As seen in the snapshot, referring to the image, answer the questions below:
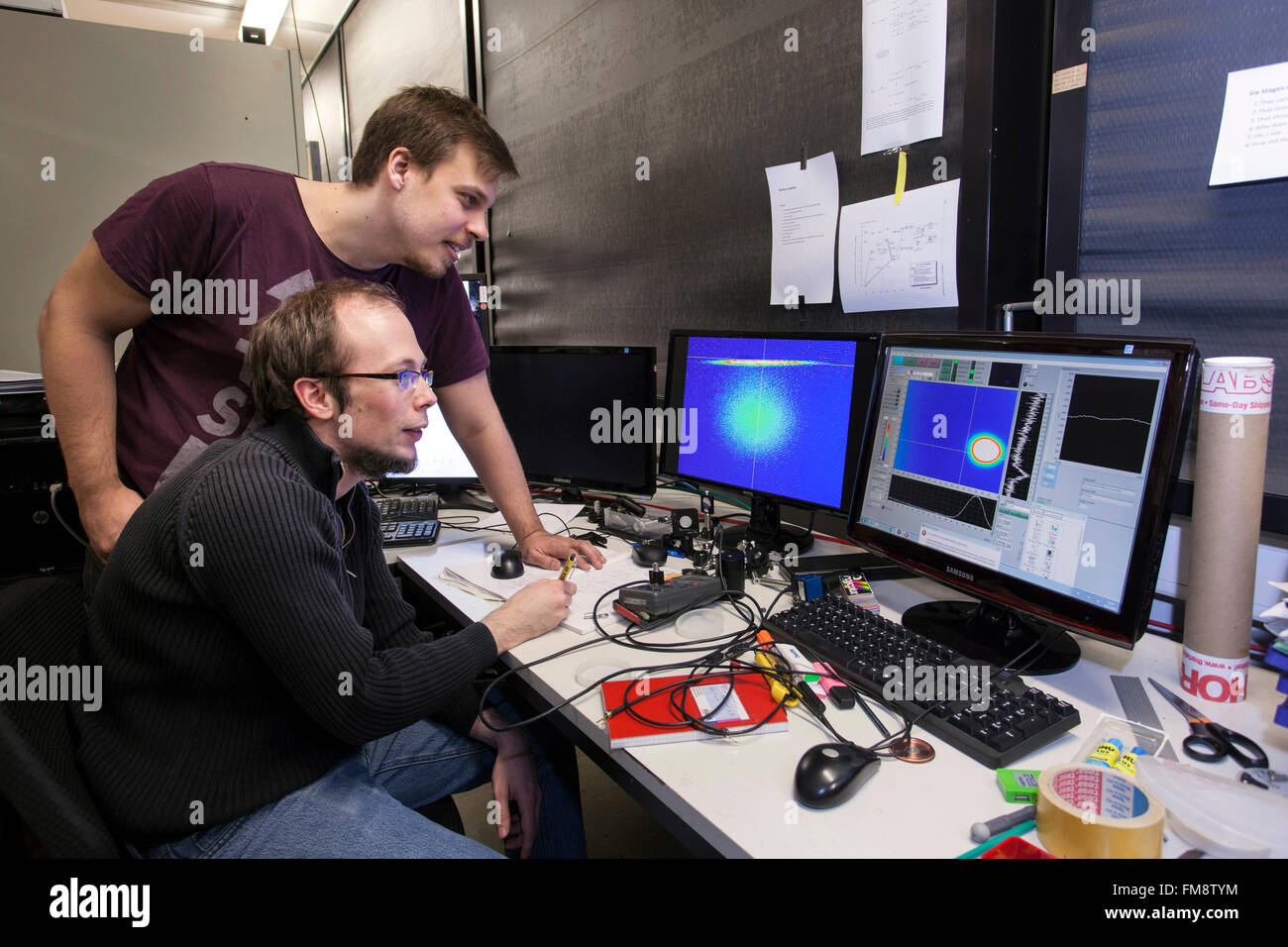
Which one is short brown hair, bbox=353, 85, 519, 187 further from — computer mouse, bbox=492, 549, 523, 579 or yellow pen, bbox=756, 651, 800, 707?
yellow pen, bbox=756, 651, 800, 707

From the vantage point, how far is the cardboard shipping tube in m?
0.91

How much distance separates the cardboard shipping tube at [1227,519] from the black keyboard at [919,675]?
22 cm

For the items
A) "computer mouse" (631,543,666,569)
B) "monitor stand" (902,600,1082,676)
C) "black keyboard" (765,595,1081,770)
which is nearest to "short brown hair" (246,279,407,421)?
"computer mouse" (631,543,666,569)

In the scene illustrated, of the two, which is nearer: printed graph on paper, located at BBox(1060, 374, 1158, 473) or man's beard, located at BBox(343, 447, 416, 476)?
printed graph on paper, located at BBox(1060, 374, 1158, 473)

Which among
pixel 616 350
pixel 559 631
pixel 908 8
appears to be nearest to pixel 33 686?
pixel 559 631

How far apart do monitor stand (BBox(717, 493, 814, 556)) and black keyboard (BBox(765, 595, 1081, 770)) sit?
1.20ft

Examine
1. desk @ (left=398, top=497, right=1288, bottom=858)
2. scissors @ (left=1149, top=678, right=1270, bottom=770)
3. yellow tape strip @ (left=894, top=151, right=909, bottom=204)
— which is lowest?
desk @ (left=398, top=497, right=1288, bottom=858)

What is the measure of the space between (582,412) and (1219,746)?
146 centimetres

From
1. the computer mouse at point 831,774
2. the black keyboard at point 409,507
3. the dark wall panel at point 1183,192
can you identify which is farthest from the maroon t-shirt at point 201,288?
the dark wall panel at point 1183,192

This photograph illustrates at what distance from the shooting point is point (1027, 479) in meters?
1.02

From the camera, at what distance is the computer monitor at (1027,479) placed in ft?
2.89

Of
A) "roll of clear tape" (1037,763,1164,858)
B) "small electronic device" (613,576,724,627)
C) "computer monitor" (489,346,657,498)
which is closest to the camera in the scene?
"roll of clear tape" (1037,763,1164,858)

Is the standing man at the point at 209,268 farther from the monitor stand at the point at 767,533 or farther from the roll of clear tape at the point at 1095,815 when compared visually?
the roll of clear tape at the point at 1095,815
